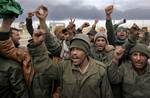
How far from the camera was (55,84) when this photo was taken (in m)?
6.27

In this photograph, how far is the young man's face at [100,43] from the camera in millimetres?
7035

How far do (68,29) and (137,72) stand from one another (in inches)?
73.9

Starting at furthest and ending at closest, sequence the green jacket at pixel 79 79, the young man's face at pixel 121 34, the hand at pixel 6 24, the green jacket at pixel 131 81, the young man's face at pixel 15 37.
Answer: the young man's face at pixel 121 34
the young man's face at pixel 15 37
the green jacket at pixel 131 81
the green jacket at pixel 79 79
the hand at pixel 6 24

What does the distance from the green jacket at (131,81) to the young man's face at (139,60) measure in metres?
0.12

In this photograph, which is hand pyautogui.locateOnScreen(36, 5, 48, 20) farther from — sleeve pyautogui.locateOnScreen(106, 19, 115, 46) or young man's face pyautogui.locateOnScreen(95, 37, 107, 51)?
sleeve pyautogui.locateOnScreen(106, 19, 115, 46)

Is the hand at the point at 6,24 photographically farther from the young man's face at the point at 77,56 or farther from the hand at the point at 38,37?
the young man's face at the point at 77,56

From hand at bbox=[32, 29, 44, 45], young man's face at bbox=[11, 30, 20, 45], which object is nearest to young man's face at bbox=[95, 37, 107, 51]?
young man's face at bbox=[11, 30, 20, 45]

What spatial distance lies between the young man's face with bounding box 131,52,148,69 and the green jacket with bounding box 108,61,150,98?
118 mm

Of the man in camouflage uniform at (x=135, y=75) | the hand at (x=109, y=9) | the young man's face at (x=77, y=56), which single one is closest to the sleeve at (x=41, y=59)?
the young man's face at (x=77, y=56)

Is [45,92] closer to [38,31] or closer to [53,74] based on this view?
[53,74]

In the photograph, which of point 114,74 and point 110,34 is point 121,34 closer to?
point 110,34

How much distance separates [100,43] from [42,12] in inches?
81.4

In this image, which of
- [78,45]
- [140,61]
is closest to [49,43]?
[78,45]

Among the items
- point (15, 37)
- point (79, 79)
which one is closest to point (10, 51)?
point (79, 79)
